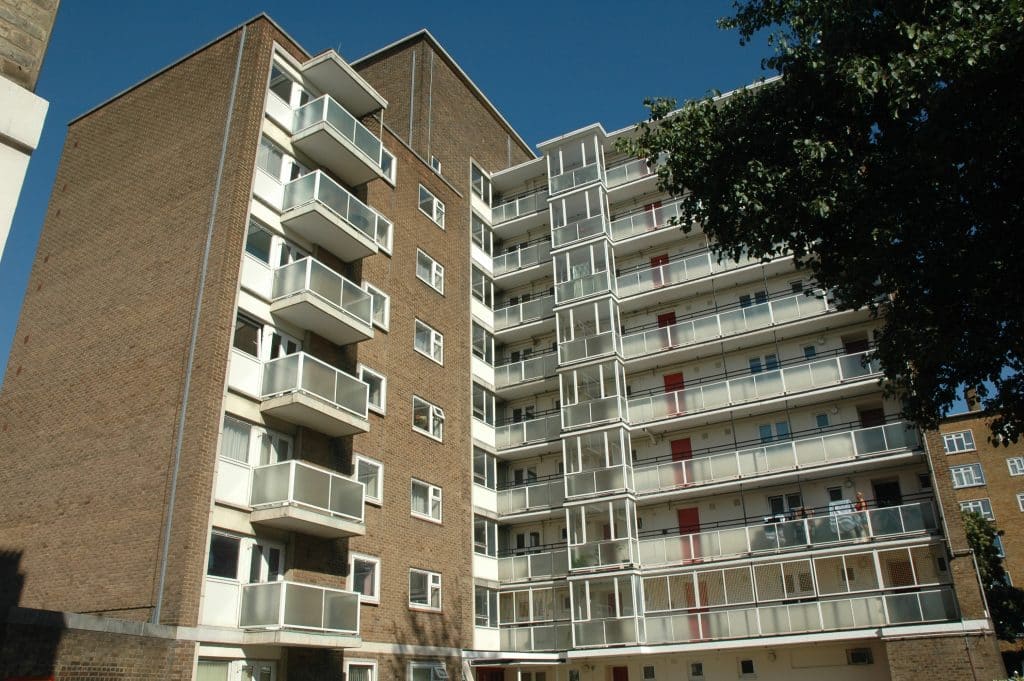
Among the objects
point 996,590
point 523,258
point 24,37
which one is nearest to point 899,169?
point 24,37

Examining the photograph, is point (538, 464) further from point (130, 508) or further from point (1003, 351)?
point (1003, 351)

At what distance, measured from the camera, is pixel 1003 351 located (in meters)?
13.3

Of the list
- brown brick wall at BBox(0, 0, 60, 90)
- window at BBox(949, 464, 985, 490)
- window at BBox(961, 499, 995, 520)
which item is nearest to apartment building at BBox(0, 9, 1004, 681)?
brown brick wall at BBox(0, 0, 60, 90)

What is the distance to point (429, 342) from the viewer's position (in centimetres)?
2820

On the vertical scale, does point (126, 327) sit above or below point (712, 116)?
below

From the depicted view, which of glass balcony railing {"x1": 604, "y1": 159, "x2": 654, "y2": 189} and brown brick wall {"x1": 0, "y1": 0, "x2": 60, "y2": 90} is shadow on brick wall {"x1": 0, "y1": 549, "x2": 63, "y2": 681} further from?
glass balcony railing {"x1": 604, "y1": 159, "x2": 654, "y2": 189}

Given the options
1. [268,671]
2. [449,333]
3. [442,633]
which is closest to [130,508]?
[268,671]

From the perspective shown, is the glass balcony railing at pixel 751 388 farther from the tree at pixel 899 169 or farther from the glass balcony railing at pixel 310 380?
the glass balcony railing at pixel 310 380

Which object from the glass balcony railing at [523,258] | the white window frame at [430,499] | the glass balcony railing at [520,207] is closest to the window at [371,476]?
the white window frame at [430,499]

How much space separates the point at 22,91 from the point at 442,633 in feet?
70.2

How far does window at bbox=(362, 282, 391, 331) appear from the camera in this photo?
1001 inches

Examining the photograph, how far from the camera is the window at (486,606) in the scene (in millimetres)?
28028

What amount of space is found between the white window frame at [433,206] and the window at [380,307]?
519cm

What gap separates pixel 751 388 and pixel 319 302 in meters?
15.3
